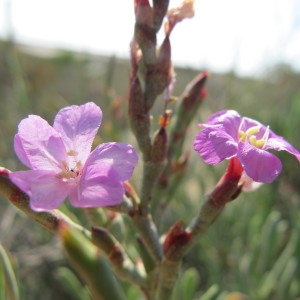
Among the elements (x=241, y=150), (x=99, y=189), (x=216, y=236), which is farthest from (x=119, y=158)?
(x=216, y=236)

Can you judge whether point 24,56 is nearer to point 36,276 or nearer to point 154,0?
point 36,276

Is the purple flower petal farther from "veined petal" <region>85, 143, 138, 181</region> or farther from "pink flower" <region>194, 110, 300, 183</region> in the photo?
"veined petal" <region>85, 143, 138, 181</region>

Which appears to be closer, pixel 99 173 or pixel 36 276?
pixel 99 173

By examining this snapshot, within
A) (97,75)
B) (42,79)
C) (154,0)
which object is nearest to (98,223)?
(154,0)

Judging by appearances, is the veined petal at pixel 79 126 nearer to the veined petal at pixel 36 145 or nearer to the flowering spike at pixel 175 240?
the veined petal at pixel 36 145

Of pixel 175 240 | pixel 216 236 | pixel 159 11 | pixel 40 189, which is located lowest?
pixel 216 236

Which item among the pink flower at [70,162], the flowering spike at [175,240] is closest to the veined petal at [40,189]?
the pink flower at [70,162]

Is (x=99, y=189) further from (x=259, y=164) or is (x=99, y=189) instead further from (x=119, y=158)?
(x=259, y=164)

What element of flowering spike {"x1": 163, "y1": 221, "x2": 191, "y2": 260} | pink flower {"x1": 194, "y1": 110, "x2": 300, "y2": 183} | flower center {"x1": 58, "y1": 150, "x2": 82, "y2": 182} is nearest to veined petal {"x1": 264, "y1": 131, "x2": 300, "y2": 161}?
pink flower {"x1": 194, "y1": 110, "x2": 300, "y2": 183}
